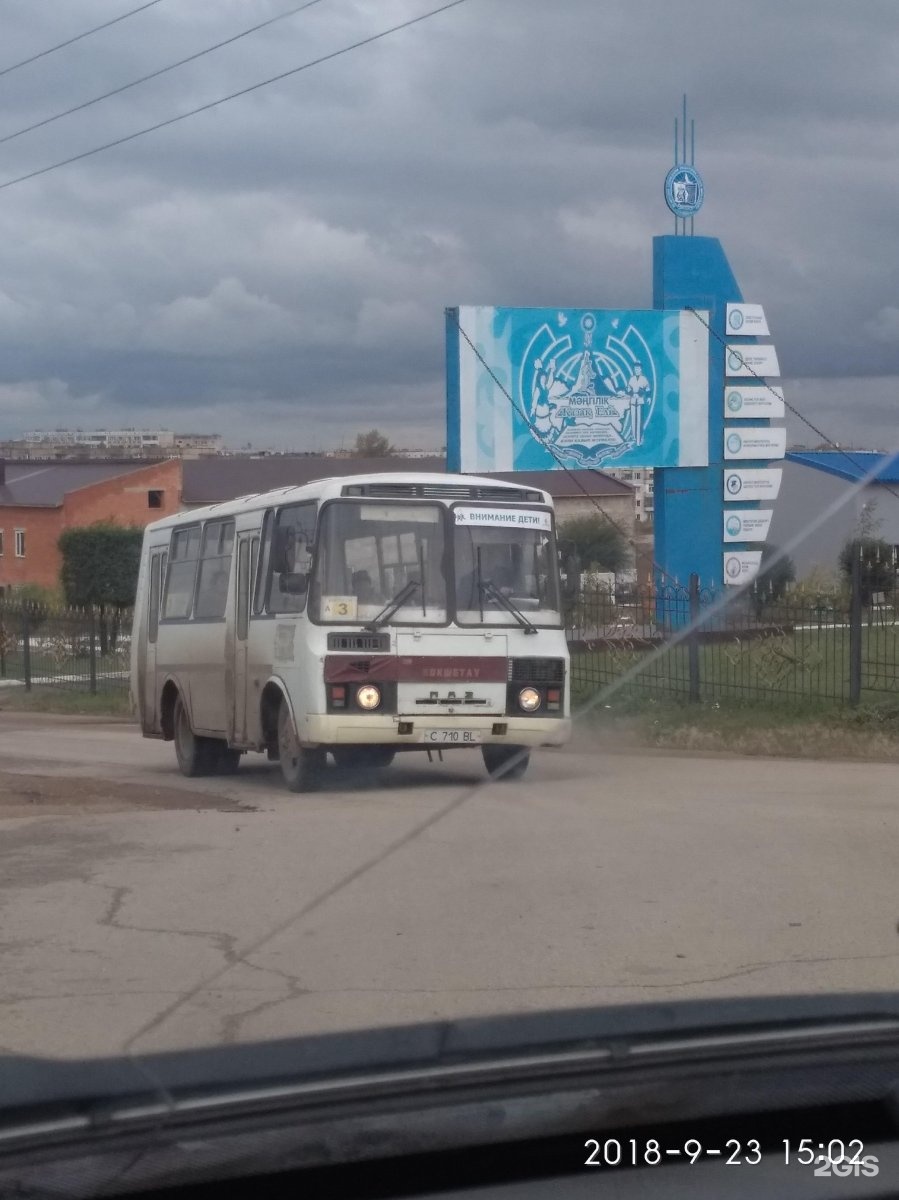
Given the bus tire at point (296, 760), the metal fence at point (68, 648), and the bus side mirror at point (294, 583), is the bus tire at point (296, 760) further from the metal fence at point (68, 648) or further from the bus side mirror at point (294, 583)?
the metal fence at point (68, 648)

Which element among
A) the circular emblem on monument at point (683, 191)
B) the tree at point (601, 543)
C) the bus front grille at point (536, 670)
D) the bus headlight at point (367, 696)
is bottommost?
the bus headlight at point (367, 696)

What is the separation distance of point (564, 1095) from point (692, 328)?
27.5 m

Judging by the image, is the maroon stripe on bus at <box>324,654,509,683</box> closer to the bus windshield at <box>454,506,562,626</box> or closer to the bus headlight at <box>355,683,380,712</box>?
the bus headlight at <box>355,683,380,712</box>

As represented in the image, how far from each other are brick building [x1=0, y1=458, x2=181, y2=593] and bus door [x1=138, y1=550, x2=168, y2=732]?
45.0 metres

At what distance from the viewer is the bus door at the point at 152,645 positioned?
691 inches

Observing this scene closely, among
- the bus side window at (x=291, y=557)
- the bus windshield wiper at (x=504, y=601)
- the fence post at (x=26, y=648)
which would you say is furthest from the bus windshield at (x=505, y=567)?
the fence post at (x=26, y=648)

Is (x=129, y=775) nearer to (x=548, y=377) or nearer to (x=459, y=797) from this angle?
(x=459, y=797)

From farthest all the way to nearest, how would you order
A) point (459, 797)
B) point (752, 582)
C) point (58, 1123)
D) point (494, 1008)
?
point (752, 582) < point (459, 797) < point (494, 1008) < point (58, 1123)

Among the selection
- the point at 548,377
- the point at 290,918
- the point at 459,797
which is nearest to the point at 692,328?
the point at 548,377

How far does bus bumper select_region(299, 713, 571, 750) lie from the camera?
12.4 metres

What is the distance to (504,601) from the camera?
12.9 metres

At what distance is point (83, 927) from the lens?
24.9ft

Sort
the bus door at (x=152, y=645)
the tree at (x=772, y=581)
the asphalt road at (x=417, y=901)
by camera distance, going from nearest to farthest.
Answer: the asphalt road at (x=417, y=901), the bus door at (x=152, y=645), the tree at (x=772, y=581)

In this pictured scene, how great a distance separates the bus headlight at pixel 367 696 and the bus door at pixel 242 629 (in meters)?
1.99
